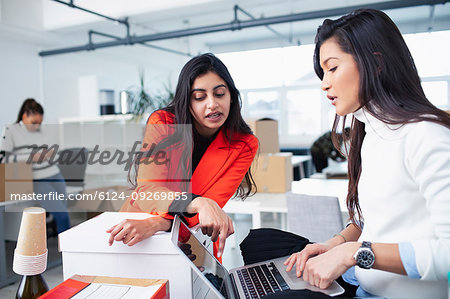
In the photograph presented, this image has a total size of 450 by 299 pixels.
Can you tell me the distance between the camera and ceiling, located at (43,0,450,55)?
6.62 metres

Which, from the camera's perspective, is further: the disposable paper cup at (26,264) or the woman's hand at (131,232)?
the woman's hand at (131,232)

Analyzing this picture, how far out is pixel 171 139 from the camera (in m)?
1.49

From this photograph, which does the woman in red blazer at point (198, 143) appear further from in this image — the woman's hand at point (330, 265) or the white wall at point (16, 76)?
the white wall at point (16, 76)

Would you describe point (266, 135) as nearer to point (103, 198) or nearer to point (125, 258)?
point (103, 198)

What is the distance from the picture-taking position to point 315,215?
2.43 meters

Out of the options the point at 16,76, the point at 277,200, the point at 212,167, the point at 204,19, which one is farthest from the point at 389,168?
the point at 204,19

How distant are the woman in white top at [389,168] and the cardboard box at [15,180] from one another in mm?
2834

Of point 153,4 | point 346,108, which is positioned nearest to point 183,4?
point 153,4

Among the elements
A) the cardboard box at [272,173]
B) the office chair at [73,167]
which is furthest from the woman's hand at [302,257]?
the office chair at [73,167]

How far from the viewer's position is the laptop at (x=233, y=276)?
2.63 ft

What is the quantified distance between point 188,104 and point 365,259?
0.83 meters

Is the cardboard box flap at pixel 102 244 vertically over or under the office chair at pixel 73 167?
over

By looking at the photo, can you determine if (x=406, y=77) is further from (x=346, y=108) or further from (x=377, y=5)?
(x=377, y=5)

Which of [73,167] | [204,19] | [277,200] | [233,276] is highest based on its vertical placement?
[204,19]
